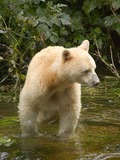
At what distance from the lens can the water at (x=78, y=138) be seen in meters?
5.86

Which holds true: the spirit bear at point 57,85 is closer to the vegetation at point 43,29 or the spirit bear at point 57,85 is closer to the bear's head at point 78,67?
the bear's head at point 78,67

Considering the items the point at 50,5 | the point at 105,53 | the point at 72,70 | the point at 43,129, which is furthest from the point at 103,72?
the point at 72,70

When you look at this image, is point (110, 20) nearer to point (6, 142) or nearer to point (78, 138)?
point (78, 138)

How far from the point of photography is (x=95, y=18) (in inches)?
453

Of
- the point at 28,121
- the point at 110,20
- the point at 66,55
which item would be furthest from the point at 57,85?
the point at 110,20

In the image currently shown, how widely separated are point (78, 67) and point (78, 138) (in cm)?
93

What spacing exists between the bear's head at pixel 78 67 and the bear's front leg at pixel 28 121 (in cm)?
68

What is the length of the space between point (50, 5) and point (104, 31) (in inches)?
119

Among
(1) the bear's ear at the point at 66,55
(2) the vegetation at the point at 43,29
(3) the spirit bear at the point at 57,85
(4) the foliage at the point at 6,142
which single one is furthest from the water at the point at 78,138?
(1) the bear's ear at the point at 66,55

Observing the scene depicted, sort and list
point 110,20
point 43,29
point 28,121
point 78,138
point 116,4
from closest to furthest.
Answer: point 78,138 → point 28,121 → point 43,29 → point 116,4 → point 110,20

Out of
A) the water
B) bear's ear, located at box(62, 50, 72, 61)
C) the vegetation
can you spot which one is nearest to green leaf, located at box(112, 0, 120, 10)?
the vegetation

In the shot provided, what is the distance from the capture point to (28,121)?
677 cm

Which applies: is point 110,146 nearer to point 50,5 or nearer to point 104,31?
point 50,5

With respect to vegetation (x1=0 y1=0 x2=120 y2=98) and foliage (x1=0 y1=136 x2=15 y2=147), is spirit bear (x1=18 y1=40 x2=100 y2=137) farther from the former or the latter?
vegetation (x1=0 y1=0 x2=120 y2=98)
